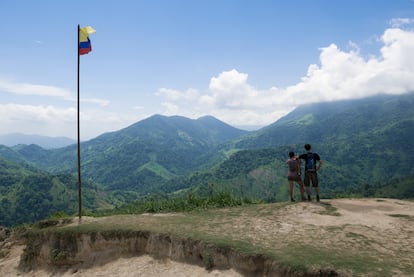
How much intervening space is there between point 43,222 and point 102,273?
Result: 276 inches

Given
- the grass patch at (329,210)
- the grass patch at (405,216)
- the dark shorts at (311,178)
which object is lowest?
the grass patch at (405,216)

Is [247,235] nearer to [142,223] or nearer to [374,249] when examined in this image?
[374,249]

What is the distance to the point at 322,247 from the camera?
36.0 ft

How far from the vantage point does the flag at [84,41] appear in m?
18.9

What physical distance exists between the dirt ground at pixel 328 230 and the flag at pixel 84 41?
477 inches

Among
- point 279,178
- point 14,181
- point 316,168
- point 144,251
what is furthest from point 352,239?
point 14,181

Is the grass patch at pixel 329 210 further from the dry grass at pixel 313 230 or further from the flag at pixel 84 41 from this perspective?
the flag at pixel 84 41

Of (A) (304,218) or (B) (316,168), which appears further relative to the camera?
(B) (316,168)

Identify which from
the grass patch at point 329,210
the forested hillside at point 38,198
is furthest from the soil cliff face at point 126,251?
the forested hillside at point 38,198

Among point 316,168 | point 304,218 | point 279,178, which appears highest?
point 316,168

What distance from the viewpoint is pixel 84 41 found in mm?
18922

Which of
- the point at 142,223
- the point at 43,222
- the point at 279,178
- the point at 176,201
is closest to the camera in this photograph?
the point at 142,223

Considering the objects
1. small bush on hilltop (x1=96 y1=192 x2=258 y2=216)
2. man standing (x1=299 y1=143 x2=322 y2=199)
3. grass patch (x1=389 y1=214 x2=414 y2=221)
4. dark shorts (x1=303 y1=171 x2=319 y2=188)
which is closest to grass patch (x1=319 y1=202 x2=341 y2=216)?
man standing (x1=299 y1=143 x2=322 y2=199)

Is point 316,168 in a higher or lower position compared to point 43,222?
higher
